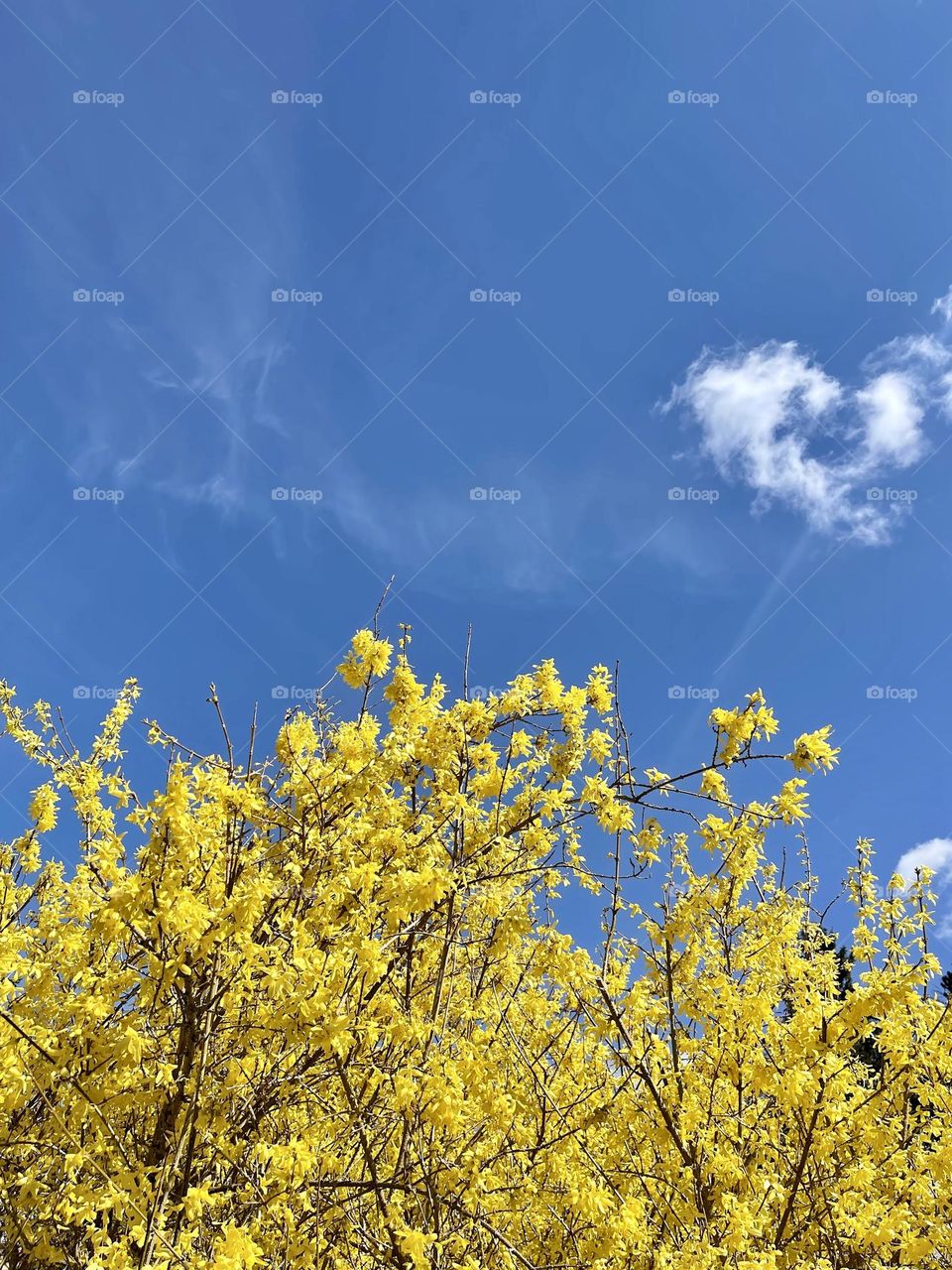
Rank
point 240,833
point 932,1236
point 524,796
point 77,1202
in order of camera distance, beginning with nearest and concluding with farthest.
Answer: point 77,1202, point 240,833, point 524,796, point 932,1236

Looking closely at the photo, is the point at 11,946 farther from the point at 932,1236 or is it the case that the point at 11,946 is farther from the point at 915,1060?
the point at 932,1236

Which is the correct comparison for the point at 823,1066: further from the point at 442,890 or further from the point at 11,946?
the point at 11,946

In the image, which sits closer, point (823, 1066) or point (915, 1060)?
point (823, 1066)

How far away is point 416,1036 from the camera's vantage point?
2.95 m

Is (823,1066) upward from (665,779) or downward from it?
downward

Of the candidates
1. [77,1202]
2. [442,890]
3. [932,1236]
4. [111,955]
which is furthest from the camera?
[932,1236]

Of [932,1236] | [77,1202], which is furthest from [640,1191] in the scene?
[77,1202]

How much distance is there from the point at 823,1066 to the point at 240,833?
299cm

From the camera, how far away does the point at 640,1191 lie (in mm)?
4195

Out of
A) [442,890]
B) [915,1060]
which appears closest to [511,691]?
[442,890]

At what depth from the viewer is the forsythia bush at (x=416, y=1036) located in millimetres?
2748

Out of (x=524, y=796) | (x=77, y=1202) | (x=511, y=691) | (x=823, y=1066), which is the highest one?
(x=511, y=691)

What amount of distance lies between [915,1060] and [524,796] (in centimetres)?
268

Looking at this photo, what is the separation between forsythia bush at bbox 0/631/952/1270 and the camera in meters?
2.75
